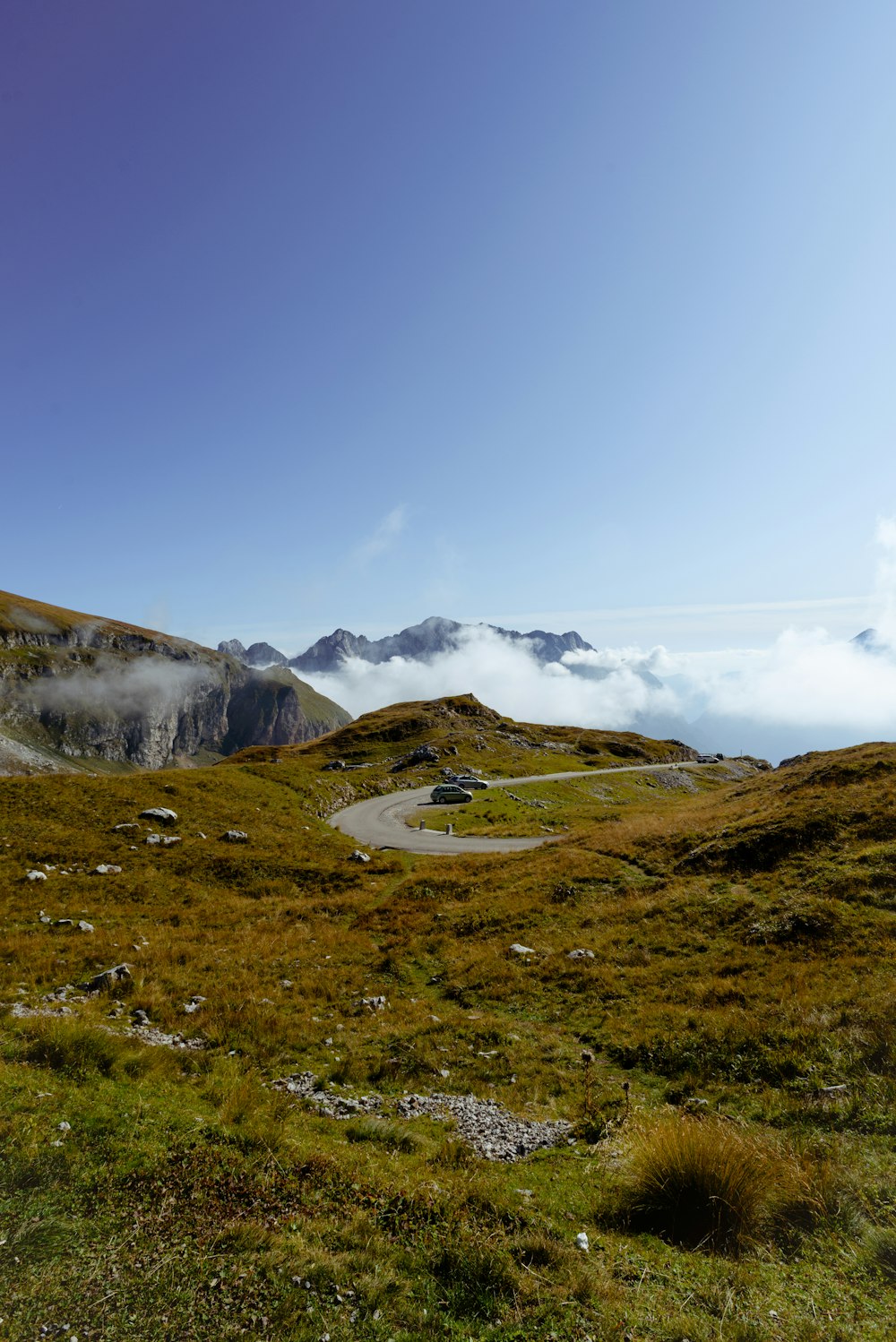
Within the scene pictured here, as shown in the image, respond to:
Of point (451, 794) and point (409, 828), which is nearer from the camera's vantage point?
point (409, 828)

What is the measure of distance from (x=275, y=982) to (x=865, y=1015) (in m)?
16.2

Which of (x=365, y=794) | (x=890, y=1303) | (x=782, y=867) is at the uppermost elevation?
(x=782, y=867)

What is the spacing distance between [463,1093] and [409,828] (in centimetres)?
4066

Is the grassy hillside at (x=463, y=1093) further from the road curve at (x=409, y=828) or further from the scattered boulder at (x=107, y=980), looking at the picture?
the road curve at (x=409, y=828)

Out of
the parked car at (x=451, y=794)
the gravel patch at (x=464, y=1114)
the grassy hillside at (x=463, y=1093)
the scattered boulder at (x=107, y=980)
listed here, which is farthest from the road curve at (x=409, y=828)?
the gravel patch at (x=464, y=1114)

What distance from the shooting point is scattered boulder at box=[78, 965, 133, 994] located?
1565 cm

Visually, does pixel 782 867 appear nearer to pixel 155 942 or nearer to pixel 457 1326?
pixel 457 1326

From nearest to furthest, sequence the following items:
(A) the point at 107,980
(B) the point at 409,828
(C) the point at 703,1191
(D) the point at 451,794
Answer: (C) the point at 703,1191 < (A) the point at 107,980 < (B) the point at 409,828 < (D) the point at 451,794

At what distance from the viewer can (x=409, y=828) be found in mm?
52312

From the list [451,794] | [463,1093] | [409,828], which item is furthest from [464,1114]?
[451,794]

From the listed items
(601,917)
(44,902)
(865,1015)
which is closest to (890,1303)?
(865,1015)

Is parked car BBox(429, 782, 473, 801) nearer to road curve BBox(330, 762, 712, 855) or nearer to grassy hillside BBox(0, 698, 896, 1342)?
road curve BBox(330, 762, 712, 855)

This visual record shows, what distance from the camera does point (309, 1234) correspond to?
6629 millimetres

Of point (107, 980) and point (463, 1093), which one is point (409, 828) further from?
point (463, 1093)
